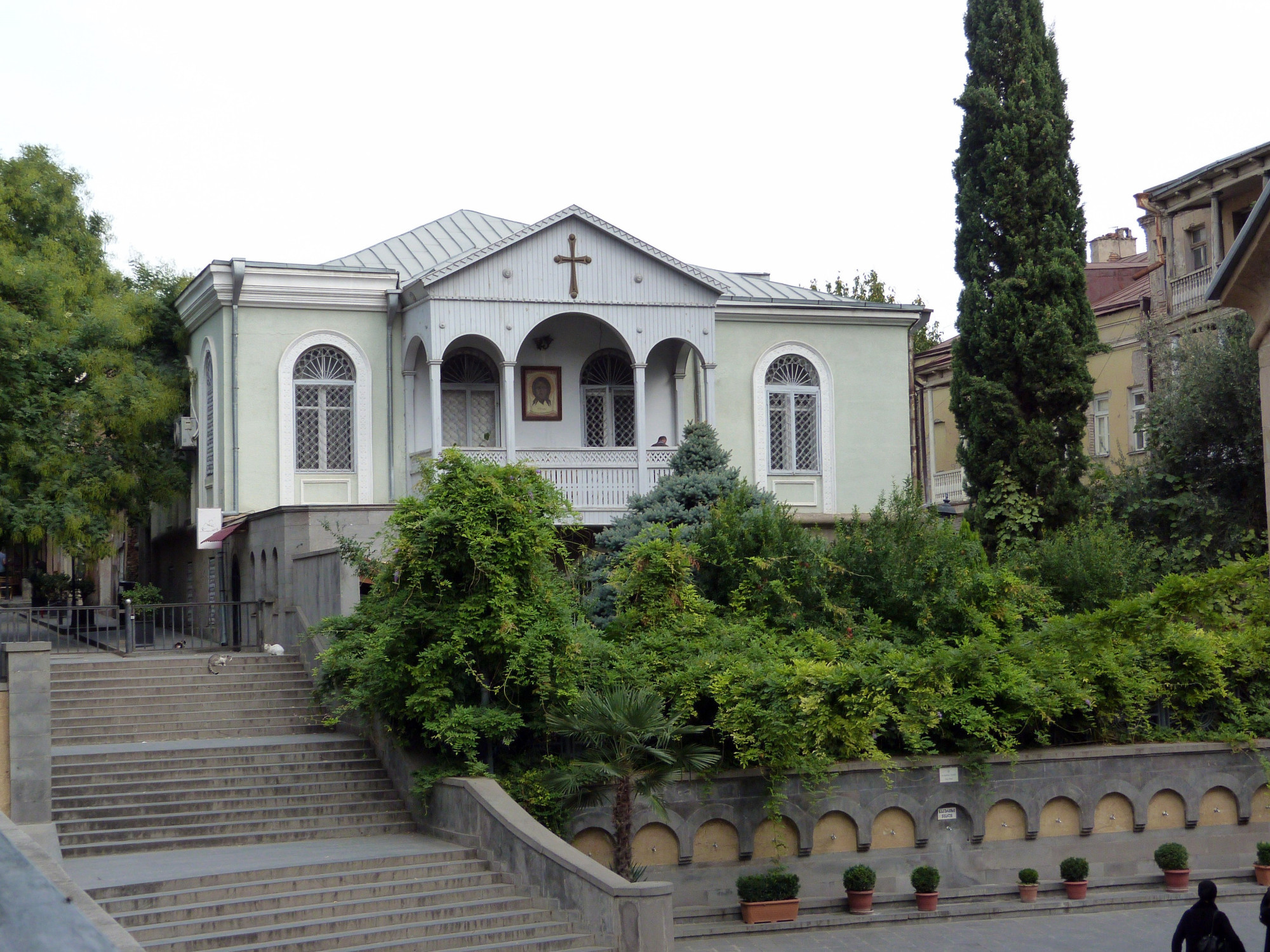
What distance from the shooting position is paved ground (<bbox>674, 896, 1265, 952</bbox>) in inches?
549

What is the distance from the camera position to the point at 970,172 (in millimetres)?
23938

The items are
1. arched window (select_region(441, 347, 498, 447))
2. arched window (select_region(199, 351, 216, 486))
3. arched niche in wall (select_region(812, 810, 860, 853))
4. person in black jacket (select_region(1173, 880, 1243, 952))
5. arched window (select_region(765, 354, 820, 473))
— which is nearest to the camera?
person in black jacket (select_region(1173, 880, 1243, 952))

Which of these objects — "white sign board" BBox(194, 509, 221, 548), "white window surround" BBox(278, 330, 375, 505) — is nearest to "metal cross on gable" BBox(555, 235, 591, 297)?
"white window surround" BBox(278, 330, 375, 505)

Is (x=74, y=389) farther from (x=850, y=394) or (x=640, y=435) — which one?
(x=850, y=394)

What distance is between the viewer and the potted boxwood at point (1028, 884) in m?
15.9

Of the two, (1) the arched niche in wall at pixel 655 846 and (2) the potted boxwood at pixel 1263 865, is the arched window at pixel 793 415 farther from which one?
(1) the arched niche in wall at pixel 655 846

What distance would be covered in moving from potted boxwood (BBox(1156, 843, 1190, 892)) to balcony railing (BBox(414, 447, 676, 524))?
35.0 ft

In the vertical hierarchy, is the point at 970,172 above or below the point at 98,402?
above

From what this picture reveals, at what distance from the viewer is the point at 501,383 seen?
2617 cm

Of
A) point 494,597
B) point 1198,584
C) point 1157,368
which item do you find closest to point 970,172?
point 1157,368

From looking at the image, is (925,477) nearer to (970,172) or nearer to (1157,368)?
(1157,368)

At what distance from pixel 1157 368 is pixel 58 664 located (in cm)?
2224

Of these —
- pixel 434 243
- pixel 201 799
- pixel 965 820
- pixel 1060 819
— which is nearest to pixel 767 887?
pixel 965 820

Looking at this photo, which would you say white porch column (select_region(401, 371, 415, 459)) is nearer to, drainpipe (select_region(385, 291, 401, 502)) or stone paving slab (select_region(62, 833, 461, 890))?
drainpipe (select_region(385, 291, 401, 502))
